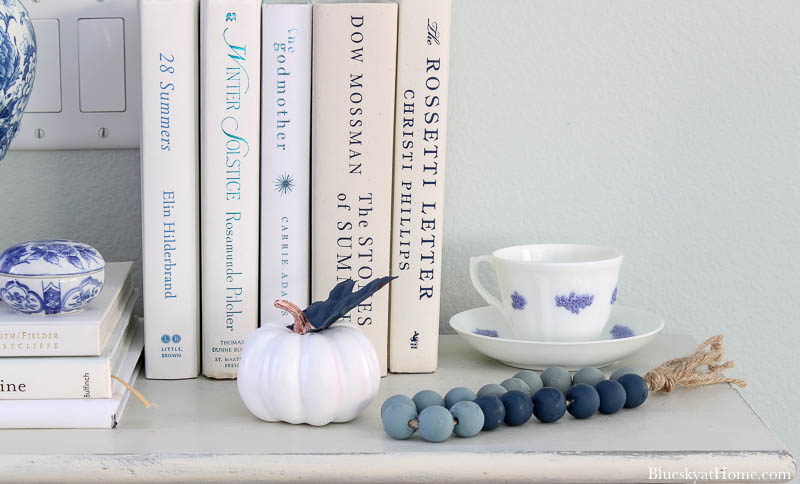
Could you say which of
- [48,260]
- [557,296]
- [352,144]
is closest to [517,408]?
[557,296]

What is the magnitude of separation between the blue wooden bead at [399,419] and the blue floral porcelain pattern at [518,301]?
0.17 metres

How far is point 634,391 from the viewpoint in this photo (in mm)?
579

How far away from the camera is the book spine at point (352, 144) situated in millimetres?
618

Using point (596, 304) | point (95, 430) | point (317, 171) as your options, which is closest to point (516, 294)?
point (596, 304)

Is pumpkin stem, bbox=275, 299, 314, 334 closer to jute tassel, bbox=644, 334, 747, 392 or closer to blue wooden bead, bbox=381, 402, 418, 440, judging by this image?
blue wooden bead, bbox=381, 402, 418, 440

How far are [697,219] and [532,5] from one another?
27 cm

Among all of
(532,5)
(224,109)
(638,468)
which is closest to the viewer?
(638,468)

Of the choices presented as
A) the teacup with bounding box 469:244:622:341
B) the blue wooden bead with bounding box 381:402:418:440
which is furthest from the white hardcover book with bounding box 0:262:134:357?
the teacup with bounding box 469:244:622:341

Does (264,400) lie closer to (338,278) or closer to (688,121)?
(338,278)

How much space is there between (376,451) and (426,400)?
60mm

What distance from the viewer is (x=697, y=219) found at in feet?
2.64

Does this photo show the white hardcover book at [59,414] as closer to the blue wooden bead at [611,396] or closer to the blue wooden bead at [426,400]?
the blue wooden bead at [426,400]

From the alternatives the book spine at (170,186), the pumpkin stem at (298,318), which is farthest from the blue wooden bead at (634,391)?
the book spine at (170,186)

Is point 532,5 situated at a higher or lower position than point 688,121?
higher
